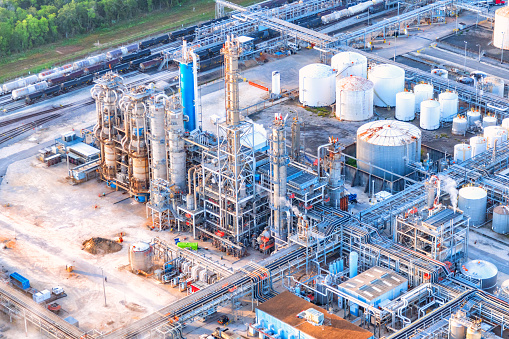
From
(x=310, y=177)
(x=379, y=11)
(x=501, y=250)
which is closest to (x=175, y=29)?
(x=379, y=11)

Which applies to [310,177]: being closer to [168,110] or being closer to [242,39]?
[168,110]

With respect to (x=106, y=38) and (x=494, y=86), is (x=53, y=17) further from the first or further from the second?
(x=494, y=86)

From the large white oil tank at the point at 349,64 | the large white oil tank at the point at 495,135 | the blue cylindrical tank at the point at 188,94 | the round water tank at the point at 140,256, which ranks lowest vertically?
the round water tank at the point at 140,256

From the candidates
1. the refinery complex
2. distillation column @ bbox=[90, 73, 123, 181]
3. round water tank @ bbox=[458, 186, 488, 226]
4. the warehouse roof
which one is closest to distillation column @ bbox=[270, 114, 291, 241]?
the refinery complex

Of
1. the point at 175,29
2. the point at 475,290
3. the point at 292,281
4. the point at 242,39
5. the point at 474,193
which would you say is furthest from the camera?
the point at 175,29

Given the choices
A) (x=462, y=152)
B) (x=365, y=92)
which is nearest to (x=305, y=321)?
(x=462, y=152)

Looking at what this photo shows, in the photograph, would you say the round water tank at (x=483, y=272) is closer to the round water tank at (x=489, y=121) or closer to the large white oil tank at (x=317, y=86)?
the round water tank at (x=489, y=121)

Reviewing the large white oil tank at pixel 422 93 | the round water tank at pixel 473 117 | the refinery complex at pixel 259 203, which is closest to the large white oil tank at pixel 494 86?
the refinery complex at pixel 259 203
